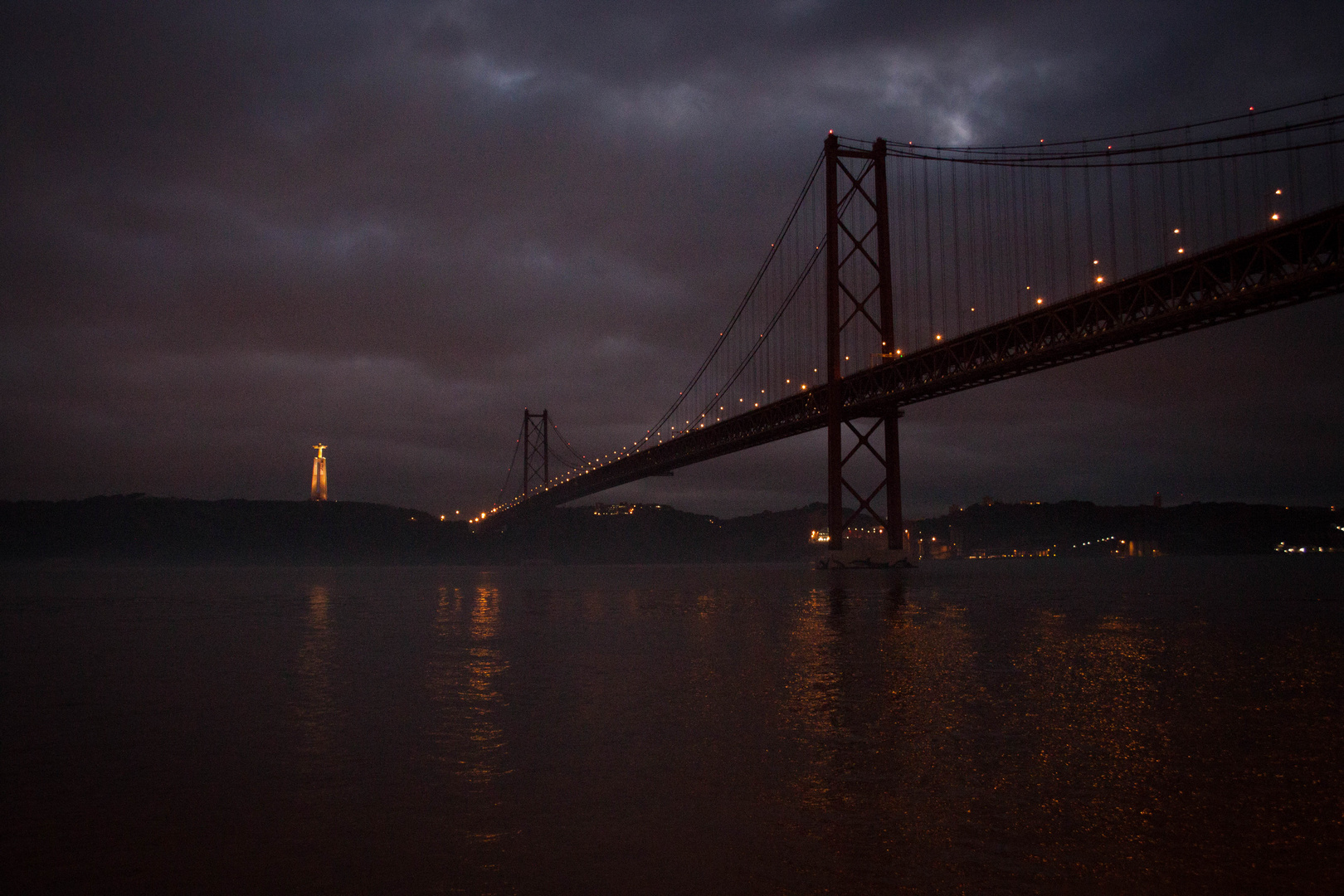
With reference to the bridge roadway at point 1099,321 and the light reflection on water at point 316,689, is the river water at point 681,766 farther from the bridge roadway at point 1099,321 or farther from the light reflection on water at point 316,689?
the bridge roadway at point 1099,321

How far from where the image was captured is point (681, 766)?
Result: 6816 mm

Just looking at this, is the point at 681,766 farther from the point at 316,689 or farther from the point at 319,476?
the point at 319,476

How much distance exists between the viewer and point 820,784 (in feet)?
20.4

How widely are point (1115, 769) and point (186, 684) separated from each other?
10603mm

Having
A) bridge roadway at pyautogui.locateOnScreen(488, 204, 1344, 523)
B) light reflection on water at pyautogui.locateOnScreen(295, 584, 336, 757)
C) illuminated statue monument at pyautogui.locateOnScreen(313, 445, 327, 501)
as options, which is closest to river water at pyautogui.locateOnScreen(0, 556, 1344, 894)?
light reflection on water at pyautogui.locateOnScreen(295, 584, 336, 757)

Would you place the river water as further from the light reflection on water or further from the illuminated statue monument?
the illuminated statue monument

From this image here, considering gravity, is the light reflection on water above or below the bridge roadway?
below

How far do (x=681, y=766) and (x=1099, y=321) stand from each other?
29.2m

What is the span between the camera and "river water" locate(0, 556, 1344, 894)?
15.5ft

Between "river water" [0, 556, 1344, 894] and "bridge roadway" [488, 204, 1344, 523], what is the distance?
12635 mm

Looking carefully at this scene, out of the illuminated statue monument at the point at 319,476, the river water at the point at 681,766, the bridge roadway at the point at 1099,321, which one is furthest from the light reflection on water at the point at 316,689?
the illuminated statue monument at the point at 319,476

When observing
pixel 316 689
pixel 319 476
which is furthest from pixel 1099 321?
pixel 319 476

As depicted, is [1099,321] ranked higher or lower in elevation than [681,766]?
higher

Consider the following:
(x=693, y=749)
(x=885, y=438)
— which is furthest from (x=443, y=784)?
(x=885, y=438)
